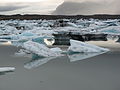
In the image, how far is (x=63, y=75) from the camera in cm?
438

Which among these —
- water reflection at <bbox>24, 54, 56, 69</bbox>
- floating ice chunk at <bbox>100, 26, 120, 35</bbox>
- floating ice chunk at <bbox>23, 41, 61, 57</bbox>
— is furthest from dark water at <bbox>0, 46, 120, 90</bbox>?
floating ice chunk at <bbox>100, 26, 120, 35</bbox>

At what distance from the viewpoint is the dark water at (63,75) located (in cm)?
374

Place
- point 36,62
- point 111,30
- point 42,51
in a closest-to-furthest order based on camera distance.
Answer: point 36,62 < point 42,51 < point 111,30

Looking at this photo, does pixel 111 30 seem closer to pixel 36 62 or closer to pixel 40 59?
pixel 40 59

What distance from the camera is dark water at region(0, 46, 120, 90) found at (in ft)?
12.3

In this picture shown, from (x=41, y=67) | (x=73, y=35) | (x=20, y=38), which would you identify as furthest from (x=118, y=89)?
(x=73, y=35)

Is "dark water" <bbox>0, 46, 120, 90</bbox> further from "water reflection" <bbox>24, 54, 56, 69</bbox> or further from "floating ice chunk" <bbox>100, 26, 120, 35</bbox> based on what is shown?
"floating ice chunk" <bbox>100, 26, 120, 35</bbox>

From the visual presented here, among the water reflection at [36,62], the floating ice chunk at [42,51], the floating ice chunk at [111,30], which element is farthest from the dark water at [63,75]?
the floating ice chunk at [111,30]

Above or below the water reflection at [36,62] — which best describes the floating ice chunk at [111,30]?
below

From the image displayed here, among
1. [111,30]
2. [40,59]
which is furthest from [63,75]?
[111,30]

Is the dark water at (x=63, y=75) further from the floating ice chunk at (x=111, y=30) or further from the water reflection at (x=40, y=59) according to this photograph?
the floating ice chunk at (x=111, y=30)

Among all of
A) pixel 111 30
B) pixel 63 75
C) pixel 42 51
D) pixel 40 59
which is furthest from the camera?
pixel 111 30

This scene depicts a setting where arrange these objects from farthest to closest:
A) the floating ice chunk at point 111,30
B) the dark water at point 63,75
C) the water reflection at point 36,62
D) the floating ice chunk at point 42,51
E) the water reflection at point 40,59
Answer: the floating ice chunk at point 111,30, the floating ice chunk at point 42,51, the water reflection at point 40,59, the water reflection at point 36,62, the dark water at point 63,75

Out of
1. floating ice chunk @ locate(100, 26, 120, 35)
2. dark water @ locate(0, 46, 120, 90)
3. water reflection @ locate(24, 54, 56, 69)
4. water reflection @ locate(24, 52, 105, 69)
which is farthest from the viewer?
floating ice chunk @ locate(100, 26, 120, 35)
